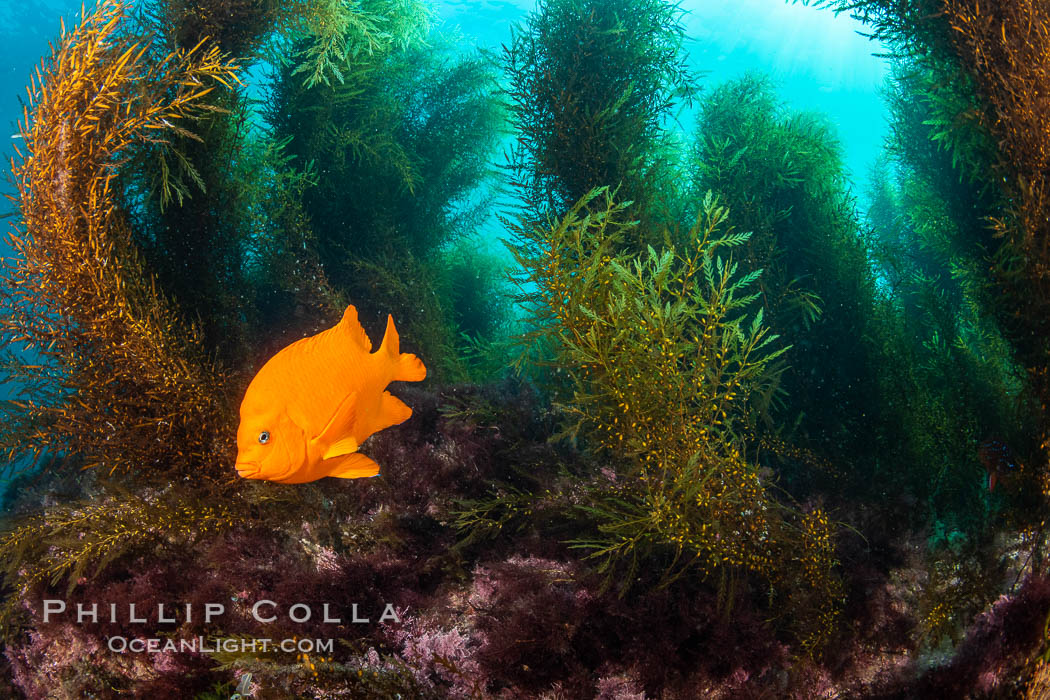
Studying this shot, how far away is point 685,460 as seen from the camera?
7.32ft

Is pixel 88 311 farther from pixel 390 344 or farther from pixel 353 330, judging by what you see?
pixel 390 344

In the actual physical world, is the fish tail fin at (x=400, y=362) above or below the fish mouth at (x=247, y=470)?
above

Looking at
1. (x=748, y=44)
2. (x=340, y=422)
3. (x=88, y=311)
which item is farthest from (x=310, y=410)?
(x=748, y=44)

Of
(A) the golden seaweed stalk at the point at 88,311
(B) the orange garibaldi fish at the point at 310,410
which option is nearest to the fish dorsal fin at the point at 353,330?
(B) the orange garibaldi fish at the point at 310,410

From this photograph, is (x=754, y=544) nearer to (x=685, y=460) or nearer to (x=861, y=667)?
(x=685, y=460)

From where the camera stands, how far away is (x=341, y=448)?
1.84 m

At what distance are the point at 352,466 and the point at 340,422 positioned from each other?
22cm

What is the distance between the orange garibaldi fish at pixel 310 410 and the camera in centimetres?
183

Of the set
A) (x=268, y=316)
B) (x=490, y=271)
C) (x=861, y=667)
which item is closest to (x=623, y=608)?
(x=861, y=667)

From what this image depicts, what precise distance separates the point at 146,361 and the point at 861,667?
4.44 meters

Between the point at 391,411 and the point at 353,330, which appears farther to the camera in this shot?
the point at 391,411

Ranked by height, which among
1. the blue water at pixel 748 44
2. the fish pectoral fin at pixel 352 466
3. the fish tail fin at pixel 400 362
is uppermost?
the blue water at pixel 748 44

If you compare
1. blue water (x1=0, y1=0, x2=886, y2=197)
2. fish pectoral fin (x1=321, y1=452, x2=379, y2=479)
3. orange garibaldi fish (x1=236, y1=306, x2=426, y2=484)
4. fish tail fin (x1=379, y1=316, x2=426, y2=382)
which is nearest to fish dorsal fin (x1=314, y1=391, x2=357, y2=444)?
orange garibaldi fish (x1=236, y1=306, x2=426, y2=484)

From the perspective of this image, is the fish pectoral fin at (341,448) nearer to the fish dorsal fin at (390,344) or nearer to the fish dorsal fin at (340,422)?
the fish dorsal fin at (340,422)
